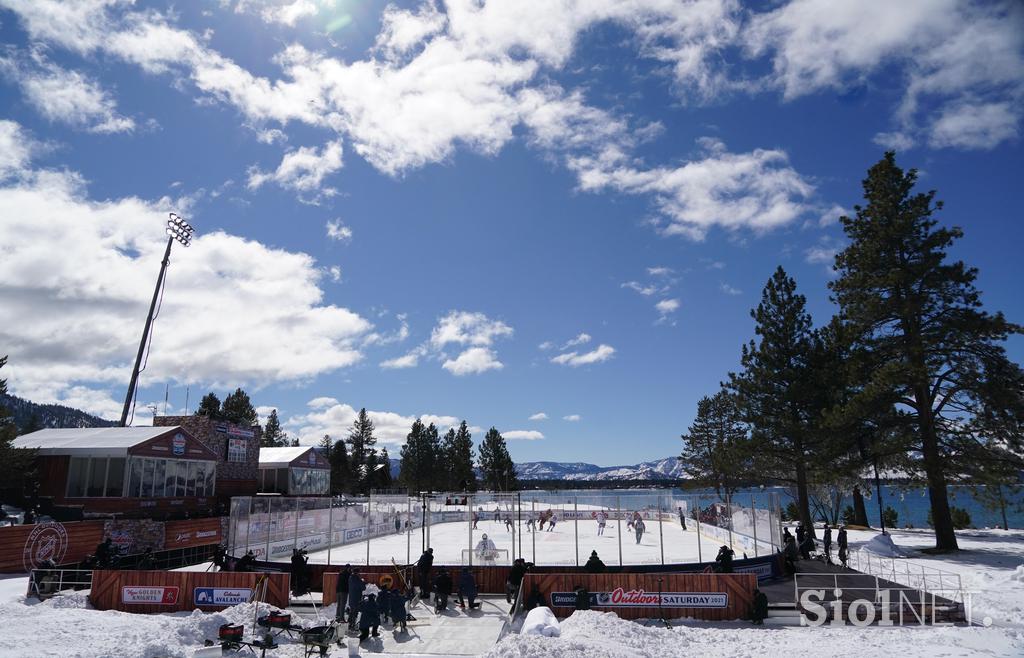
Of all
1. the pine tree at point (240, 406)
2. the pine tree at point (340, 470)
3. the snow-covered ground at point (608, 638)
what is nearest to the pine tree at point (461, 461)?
the pine tree at point (340, 470)

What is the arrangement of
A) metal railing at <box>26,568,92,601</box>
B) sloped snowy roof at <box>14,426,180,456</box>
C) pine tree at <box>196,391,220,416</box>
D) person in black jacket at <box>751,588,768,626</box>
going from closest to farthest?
person in black jacket at <box>751,588,768,626</box> → metal railing at <box>26,568,92,601</box> → sloped snowy roof at <box>14,426,180,456</box> → pine tree at <box>196,391,220,416</box>

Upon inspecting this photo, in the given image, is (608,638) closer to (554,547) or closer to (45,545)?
(554,547)

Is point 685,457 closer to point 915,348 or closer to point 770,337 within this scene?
point 770,337

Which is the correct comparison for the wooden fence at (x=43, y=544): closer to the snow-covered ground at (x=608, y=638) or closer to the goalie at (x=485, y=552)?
the snow-covered ground at (x=608, y=638)

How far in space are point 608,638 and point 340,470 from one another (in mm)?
92417

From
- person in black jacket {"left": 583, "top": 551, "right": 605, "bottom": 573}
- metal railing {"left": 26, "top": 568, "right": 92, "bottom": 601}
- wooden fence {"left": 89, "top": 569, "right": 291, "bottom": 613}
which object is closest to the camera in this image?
wooden fence {"left": 89, "top": 569, "right": 291, "bottom": 613}

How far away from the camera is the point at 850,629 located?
622 inches

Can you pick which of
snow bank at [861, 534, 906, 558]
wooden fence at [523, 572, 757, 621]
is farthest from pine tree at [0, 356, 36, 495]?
snow bank at [861, 534, 906, 558]

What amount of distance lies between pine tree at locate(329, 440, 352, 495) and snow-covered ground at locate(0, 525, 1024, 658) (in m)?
85.1

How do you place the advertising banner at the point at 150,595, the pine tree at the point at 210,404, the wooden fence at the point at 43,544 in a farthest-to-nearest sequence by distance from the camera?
1. the pine tree at the point at 210,404
2. the wooden fence at the point at 43,544
3. the advertising banner at the point at 150,595

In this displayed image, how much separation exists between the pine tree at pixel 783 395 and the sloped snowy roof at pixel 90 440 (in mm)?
37697

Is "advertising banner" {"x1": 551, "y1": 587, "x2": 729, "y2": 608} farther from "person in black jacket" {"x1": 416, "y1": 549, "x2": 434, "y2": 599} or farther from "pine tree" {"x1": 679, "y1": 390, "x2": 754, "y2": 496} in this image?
"pine tree" {"x1": 679, "y1": 390, "x2": 754, "y2": 496}

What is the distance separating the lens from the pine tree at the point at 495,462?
4281 inches

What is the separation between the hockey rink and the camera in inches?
1084
